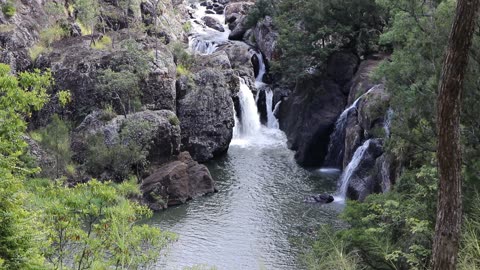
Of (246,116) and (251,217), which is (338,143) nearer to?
(246,116)

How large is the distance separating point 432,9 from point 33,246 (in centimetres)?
1458

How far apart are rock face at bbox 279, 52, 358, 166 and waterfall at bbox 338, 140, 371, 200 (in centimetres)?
639

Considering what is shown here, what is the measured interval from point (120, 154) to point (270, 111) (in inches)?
710

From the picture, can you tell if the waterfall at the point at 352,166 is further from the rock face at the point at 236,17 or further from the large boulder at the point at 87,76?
the rock face at the point at 236,17

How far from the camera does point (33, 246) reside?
9508 mm

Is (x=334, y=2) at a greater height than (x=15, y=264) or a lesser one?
greater

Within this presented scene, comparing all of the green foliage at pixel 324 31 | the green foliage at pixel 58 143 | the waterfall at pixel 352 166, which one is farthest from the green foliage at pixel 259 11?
the green foliage at pixel 58 143

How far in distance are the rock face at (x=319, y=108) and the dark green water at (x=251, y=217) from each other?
176 cm

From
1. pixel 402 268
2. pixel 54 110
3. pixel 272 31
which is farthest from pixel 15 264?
pixel 272 31

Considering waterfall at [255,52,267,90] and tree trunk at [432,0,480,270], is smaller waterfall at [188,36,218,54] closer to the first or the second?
waterfall at [255,52,267,90]

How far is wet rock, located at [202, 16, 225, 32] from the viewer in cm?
5797

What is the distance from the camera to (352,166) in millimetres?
28219

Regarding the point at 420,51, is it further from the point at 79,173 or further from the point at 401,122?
the point at 79,173

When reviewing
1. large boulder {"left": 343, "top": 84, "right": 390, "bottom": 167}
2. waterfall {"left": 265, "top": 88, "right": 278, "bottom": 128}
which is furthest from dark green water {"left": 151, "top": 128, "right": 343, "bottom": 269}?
waterfall {"left": 265, "top": 88, "right": 278, "bottom": 128}
